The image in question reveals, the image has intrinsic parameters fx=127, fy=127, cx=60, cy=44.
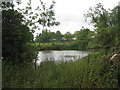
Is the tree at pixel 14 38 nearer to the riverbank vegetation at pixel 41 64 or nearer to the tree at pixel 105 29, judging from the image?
the riverbank vegetation at pixel 41 64

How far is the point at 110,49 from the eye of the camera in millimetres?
6871

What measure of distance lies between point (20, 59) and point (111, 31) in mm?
4771

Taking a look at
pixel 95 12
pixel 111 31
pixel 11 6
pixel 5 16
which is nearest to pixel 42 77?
pixel 5 16

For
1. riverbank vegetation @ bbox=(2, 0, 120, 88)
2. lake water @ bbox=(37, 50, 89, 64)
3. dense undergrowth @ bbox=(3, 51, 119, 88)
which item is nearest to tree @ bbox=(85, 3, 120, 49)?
riverbank vegetation @ bbox=(2, 0, 120, 88)

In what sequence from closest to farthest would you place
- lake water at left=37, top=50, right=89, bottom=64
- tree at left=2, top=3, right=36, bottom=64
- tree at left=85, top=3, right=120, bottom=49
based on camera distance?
tree at left=2, top=3, right=36, bottom=64 < lake water at left=37, top=50, right=89, bottom=64 < tree at left=85, top=3, right=120, bottom=49

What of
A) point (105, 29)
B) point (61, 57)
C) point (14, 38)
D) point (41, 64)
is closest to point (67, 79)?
point (41, 64)

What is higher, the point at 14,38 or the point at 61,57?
the point at 14,38

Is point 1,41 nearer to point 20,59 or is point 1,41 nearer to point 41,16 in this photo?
point 20,59

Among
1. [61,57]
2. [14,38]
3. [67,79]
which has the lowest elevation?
[67,79]

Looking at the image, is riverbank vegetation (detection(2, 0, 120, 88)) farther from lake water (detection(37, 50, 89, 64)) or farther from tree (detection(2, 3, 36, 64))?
lake water (detection(37, 50, 89, 64))

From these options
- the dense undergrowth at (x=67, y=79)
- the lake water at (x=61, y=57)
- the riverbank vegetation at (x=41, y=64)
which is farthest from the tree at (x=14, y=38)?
the lake water at (x=61, y=57)

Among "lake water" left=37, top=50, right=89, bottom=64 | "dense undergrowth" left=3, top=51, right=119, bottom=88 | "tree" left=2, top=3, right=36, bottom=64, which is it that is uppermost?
"tree" left=2, top=3, right=36, bottom=64

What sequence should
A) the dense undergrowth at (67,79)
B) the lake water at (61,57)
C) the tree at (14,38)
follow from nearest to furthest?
1. the dense undergrowth at (67,79)
2. the tree at (14,38)
3. the lake water at (61,57)

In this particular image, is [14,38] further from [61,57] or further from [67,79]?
[61,57]
